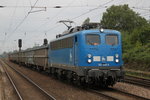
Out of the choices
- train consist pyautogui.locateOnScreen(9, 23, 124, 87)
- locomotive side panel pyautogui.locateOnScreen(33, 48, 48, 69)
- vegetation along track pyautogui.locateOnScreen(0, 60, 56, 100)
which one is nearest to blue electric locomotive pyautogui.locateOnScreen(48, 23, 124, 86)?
train consist pyautogui.locateOnScreen(9, 23, 124, 87)

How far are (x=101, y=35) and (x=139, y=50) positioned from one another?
63.9 ft

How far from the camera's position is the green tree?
6744cm

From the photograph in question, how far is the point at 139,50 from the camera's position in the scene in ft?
114

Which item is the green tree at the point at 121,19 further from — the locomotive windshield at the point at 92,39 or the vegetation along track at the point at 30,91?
the locomotive windshield at the point at 92,39

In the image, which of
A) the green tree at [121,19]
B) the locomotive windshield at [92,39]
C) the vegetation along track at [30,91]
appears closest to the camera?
the vegetation along track at [30,91]

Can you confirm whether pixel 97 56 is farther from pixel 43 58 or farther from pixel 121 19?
pixel 121 19

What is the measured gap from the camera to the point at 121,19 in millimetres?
68312

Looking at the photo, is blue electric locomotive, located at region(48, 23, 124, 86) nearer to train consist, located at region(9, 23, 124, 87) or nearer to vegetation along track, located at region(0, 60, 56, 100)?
train consist, located at region(9, 23, 124, 87)

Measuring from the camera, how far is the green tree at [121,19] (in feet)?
221

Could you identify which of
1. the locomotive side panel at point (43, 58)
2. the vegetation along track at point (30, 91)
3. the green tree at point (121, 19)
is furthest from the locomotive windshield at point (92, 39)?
the green tree at point (121, 19)

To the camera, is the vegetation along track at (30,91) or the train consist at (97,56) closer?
the vegetation along track at (30,91)

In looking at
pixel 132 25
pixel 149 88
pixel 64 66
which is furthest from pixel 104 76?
pixel 132 25

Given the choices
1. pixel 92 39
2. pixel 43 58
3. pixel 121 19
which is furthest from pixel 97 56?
pixel 121 19

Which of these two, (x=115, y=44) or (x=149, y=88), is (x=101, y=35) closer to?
(x=115, y=44)
